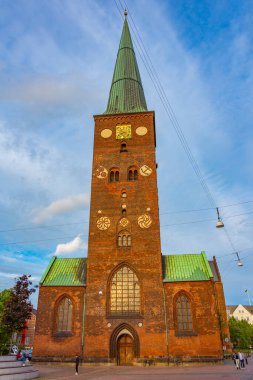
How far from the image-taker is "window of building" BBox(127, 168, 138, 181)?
3966 centimetres

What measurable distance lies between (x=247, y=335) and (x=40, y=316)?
54197 mm

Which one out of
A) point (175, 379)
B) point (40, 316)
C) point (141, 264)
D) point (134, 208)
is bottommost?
point (175, 379)

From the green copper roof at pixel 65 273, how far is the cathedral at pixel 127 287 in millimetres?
111

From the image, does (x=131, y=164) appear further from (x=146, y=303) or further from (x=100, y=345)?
(x=100, y=345)

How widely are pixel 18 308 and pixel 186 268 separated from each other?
695 inches

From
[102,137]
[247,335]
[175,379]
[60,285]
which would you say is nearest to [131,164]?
[102,137]

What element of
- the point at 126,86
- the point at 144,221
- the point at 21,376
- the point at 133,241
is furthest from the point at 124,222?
the point at 126,86

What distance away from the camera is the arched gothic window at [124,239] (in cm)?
3609

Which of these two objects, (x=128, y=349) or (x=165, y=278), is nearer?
(x=128, y=349)

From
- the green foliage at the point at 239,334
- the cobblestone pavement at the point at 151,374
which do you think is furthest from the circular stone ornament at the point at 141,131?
the green foliage at the point at 239,334

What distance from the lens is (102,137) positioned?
138 feet

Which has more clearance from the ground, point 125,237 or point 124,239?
point 125,237

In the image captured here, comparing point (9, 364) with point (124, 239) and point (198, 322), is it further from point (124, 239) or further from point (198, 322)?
point (198, 322)

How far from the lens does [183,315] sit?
3275cm
